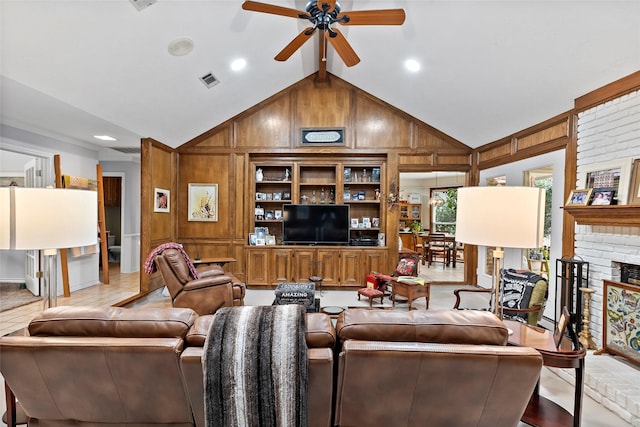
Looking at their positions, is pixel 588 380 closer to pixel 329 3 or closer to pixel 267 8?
pixel 329 3

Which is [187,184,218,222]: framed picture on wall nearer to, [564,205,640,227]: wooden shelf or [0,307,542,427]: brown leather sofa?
[0,307,542,427]: brown leather sofa

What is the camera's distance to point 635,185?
263 centimetres

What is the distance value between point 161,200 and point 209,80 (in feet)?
7.15

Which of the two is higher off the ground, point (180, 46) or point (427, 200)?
point (180, 46)

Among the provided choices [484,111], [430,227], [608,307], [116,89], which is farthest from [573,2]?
[430,227]

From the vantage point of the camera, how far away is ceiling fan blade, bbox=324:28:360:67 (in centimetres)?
303

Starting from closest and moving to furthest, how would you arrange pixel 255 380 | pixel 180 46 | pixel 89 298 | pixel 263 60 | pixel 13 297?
pixel 255 380 → pixel 180 46 → pixel 263 60 → pixel 13 297 → pixel 89 298

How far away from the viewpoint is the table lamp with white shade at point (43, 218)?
1.70m

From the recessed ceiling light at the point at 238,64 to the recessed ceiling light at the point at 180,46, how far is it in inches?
28.5

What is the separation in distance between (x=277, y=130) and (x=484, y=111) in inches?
133

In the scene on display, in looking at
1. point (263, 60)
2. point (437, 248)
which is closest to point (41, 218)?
point (263, 60)

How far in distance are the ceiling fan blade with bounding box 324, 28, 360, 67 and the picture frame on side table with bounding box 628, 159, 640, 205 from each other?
2.78 meters

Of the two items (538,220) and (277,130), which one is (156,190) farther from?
(538,220)

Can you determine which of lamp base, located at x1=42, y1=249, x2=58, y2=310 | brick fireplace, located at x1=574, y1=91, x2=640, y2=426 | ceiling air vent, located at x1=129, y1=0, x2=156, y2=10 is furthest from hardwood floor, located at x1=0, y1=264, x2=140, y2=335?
brick fireplace, located at x1=574, y1=91, x2=640, y2=426
